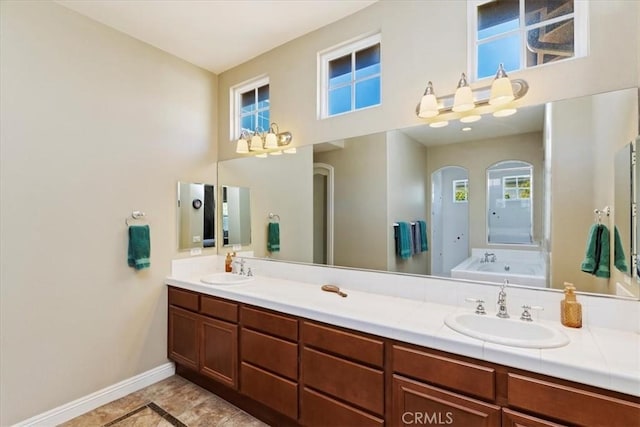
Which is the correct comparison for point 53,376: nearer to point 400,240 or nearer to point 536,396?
point 400,240

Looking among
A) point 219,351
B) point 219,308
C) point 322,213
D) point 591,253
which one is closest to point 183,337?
point 219,351

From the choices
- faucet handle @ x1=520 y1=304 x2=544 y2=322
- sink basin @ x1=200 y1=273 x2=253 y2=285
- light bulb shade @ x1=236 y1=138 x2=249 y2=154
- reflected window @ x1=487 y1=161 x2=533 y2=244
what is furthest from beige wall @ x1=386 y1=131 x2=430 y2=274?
light bulb shade @ x1=236 y1=138 x2=249 y2=154

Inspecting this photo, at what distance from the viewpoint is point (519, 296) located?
1.67 metres

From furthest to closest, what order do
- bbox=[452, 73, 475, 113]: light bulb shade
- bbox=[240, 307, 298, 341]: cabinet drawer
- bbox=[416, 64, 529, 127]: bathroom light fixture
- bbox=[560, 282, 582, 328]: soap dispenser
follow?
1. bbox=[240, 307, 298, 341]: cabinet drawer
2. bbox=[452, 73, 475, 113]: light bulb shade
3. bbox=[416, 64, 529, 127]: bathroom light fixture
4. bbox=[560, 282, 582, 328]: soap dispenser

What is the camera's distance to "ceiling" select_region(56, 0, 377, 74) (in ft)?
7.23

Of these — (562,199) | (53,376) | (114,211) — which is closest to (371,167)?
(562,199)

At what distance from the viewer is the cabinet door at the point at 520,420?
115cm

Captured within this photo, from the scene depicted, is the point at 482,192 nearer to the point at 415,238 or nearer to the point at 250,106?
the point at 415,238

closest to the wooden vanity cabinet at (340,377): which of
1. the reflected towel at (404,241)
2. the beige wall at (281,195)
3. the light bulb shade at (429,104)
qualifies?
the reflected towel at (404,241)

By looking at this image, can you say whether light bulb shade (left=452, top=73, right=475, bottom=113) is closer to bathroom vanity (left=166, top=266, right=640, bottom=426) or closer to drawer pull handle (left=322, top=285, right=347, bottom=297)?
bathroom vanity (left=166, top=266, right=640, bottom=426)

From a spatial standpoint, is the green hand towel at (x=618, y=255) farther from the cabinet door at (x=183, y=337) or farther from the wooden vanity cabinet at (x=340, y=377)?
the cabinet door at (x=183, y=337)

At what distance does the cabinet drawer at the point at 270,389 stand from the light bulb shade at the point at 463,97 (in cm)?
194

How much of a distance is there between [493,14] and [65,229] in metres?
3.22

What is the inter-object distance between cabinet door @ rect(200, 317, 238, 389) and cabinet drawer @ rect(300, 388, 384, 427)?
643 mm
